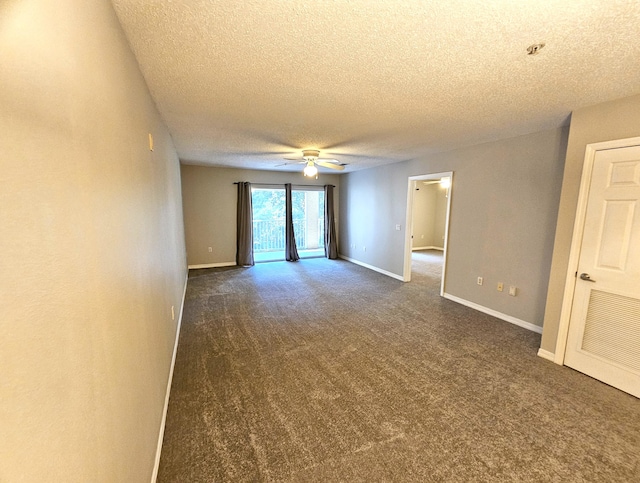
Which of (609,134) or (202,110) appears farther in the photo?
(202,110)

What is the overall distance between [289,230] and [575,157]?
17.6 feet

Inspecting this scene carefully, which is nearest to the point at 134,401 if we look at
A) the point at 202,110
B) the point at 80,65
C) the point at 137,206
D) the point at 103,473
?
the point at 103,473

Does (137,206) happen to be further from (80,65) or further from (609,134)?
(609,134)

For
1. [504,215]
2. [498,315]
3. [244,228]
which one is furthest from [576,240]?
[244,228]

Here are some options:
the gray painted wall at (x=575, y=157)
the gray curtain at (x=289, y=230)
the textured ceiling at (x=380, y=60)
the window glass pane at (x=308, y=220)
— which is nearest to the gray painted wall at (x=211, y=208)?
the gray curtain at (x=289, y=230)

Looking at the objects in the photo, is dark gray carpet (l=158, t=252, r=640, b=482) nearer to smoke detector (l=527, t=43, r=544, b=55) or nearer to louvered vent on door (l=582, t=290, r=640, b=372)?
louvered vent on door (l=582, t=290, r=640, b=372)

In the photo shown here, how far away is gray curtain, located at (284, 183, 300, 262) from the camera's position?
668 cm

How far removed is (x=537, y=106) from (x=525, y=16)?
55.5 inches

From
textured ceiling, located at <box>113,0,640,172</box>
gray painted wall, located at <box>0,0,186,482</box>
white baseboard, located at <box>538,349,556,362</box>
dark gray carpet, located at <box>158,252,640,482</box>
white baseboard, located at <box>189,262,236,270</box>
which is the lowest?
dark gray carpet, located at <box>158,252,640,482</box>

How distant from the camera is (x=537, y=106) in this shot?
2.33 meters

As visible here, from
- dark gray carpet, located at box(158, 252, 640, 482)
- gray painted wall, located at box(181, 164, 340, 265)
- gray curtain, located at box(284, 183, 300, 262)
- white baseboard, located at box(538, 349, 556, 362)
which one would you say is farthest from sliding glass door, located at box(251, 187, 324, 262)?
white baseboard, located at box(538, 349, 556, 362)

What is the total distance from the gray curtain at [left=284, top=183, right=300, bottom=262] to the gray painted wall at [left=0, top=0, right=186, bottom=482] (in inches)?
210

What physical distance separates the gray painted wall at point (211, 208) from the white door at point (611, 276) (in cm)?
563

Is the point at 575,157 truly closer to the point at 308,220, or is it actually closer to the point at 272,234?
the point at 308,220
